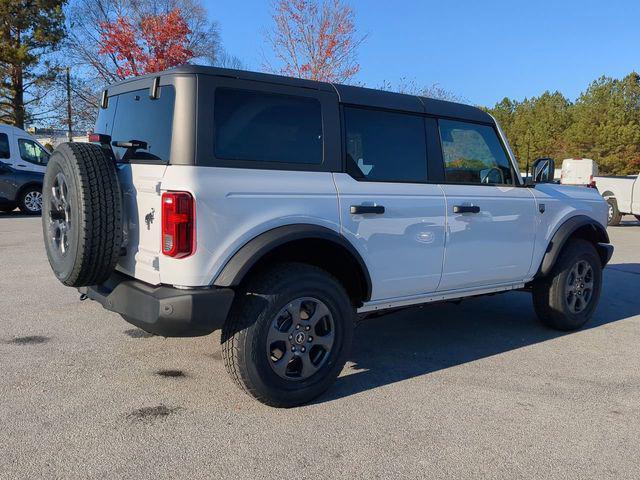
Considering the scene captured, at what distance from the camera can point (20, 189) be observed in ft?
48.2

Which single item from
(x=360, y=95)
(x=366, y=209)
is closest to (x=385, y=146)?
(x=360, y=95)

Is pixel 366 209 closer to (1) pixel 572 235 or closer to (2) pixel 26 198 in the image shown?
(1) pixel 572 235

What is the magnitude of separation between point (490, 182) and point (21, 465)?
12.5ft

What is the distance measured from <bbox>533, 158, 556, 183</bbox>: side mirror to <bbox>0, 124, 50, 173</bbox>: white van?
42.0 ft

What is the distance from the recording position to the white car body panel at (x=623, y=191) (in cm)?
1559

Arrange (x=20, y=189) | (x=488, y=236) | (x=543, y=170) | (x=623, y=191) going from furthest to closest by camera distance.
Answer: (x=623, y=191) → (x=20, y=189) → (x=543, y=170) → (x=488, y=236)

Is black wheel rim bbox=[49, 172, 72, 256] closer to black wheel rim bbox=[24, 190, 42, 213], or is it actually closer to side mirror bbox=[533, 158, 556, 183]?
side mirror bbox=[533, 158, 556, 183]

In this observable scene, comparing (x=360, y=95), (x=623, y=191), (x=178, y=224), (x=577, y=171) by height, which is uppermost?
(x=577, y=171)

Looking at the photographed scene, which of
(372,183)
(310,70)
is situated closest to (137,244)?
(372,183)

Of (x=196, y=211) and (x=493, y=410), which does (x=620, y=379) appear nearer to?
(x=493, y=410)

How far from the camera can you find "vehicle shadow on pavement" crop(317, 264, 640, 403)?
418 centimetres

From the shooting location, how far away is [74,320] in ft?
16.9

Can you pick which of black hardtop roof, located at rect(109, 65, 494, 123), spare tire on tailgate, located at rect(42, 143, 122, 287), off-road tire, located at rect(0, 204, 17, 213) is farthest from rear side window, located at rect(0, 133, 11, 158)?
spare tire on tailgate, located at rect(42, 143, 122, 287)

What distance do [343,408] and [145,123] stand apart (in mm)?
2146
